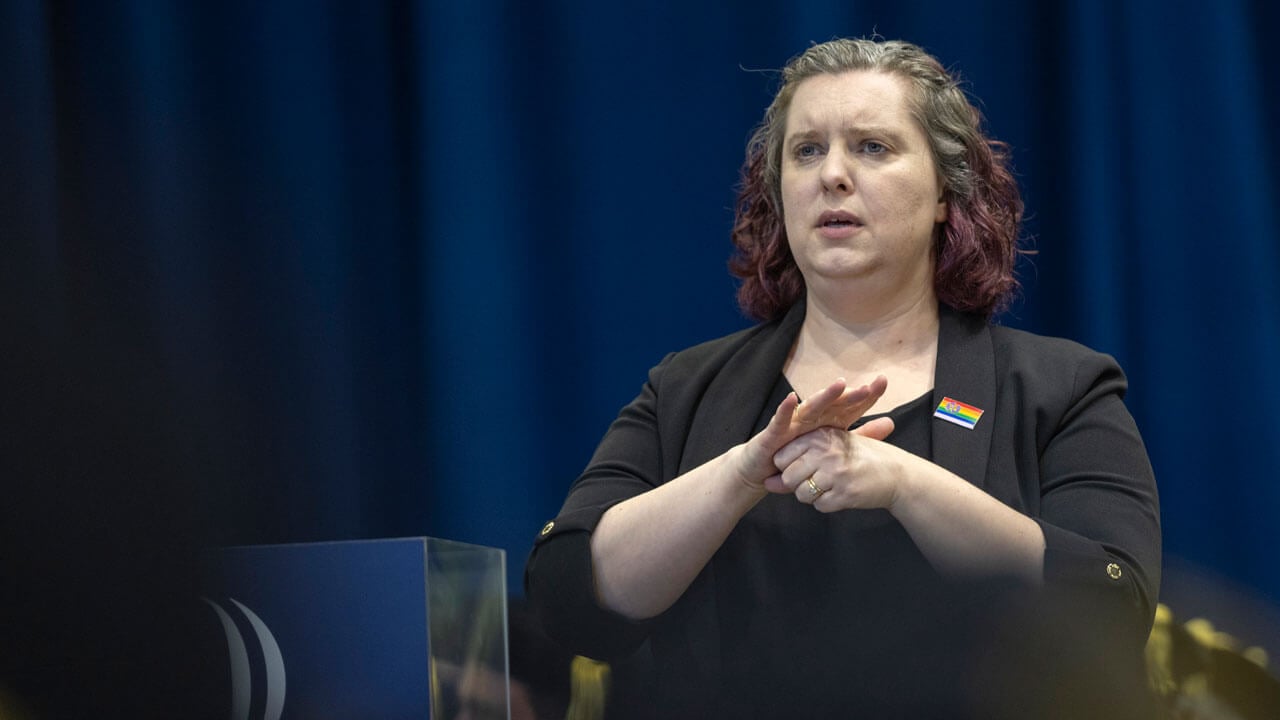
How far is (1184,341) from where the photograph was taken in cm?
234

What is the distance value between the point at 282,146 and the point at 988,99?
4.31 feet

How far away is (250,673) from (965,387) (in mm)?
1014

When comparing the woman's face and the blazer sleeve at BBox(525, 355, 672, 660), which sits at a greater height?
the woman's face

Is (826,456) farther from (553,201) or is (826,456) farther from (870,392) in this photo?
(553,201)

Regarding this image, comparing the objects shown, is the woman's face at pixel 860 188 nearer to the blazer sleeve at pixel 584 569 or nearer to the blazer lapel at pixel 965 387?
the blazer lapel at pixel 965 387

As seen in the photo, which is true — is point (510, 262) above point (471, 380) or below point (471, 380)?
above

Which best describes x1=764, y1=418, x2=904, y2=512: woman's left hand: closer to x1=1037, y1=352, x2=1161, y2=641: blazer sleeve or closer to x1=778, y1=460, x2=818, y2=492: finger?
x1=778, y1=460, x2=818, y2=492: finger

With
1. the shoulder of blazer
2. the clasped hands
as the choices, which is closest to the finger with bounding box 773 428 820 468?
the clasped hands

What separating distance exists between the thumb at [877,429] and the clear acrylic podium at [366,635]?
0.49 meters

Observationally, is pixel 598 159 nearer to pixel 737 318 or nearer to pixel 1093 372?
pixel 737 318

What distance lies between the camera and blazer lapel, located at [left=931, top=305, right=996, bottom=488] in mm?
1551

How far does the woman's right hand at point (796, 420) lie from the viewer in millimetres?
1375

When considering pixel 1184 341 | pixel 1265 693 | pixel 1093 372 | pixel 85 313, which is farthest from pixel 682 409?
pixel 85 313

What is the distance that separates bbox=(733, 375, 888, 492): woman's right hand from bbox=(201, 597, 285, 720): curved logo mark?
0.63 meters
